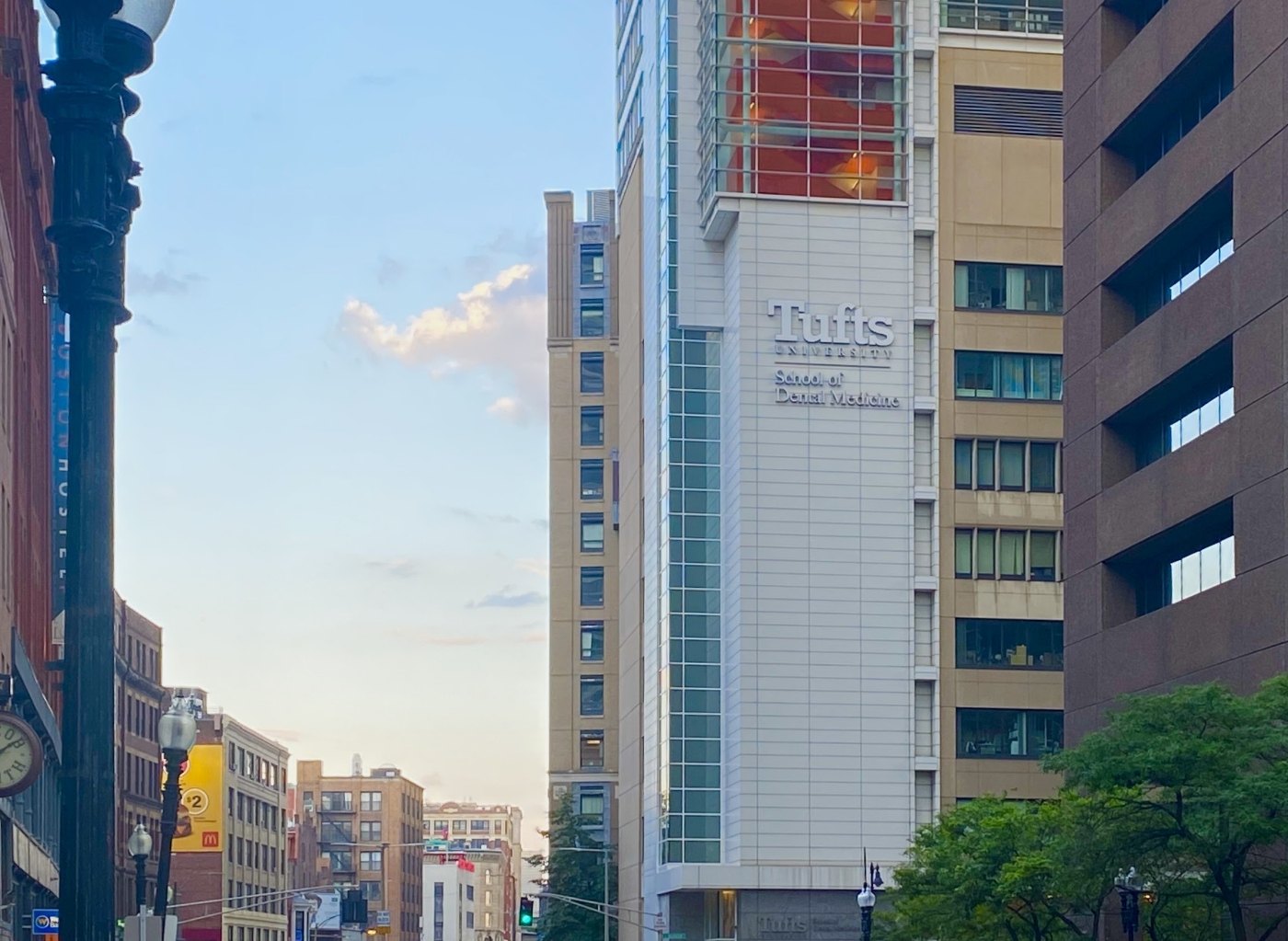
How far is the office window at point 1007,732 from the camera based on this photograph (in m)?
96.1

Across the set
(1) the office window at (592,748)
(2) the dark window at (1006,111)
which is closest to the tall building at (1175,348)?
(2) the dark window at (1006,111)

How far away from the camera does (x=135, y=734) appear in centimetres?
14375

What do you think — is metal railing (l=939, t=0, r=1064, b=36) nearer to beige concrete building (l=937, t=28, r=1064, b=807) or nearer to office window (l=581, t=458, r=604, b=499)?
beige concrete building (l=937, t=28, r=1064, b=807)

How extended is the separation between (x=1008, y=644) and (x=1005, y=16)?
2990 cm

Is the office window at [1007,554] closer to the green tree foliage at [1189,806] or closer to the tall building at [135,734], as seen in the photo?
the green tree foliage at [1189,806]

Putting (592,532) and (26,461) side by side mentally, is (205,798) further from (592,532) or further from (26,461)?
(26,461)

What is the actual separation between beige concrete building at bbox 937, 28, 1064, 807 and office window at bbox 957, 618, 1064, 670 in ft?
0.19

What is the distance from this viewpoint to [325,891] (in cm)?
19025

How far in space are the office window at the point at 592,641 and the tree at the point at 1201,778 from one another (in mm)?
105018

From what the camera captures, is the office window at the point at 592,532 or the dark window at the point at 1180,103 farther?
the office window at the point at 592,532

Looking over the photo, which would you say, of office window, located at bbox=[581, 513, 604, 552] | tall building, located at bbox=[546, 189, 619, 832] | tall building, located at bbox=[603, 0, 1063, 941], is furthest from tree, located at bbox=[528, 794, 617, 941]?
tall building, located at bbox=[603, 0, 1063, 941]

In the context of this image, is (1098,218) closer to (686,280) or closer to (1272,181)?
(1272,181)

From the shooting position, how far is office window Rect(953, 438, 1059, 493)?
98562mm

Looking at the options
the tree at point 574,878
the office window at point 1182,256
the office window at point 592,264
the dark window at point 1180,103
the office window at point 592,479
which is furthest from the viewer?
the office window at point 592,264
